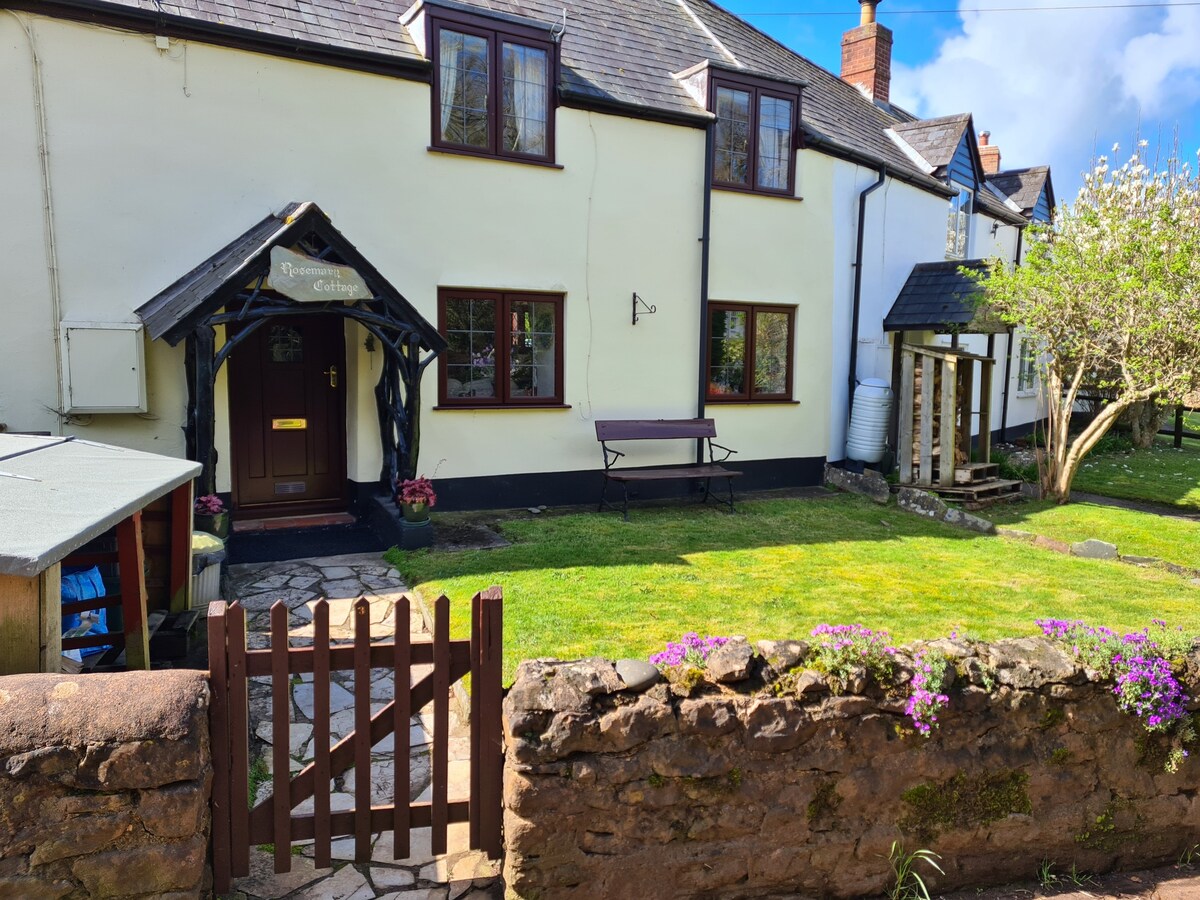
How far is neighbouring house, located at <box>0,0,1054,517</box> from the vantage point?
25.9 feet

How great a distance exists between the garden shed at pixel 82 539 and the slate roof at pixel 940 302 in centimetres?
1119

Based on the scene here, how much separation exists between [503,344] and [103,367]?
168 inches

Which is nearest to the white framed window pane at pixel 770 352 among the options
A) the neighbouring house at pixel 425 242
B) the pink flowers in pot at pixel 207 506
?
the neighbouring house at pixel 425 242

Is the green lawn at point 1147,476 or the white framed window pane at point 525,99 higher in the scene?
the white framed window pane at point 525,99

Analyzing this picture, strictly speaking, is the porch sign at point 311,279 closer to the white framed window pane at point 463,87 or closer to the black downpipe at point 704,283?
the white framed window pane at point 463,87

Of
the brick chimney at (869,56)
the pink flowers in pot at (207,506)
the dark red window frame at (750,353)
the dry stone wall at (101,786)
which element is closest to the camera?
the dry stone wall at (101,786)

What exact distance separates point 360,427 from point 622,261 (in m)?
4.04

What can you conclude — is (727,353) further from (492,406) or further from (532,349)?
(492,406)

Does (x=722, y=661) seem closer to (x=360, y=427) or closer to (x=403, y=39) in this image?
(x=360, y=427)

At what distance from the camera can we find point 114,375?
26.3 feet

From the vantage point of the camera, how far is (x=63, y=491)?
4.00 meters

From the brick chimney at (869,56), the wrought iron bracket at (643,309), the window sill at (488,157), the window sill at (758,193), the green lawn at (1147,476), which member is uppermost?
the brick chimney at (869,56)

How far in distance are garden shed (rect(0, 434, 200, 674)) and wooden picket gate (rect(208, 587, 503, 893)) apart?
0.69 m

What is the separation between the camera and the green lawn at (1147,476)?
43.1 feet
